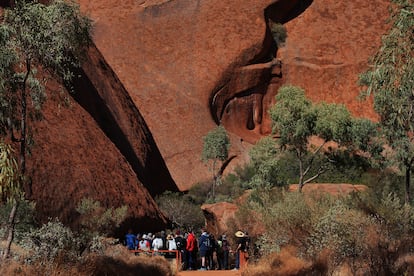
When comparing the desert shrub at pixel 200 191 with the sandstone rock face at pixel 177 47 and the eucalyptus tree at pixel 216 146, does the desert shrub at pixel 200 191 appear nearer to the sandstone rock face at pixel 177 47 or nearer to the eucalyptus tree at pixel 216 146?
the eucalyptus tree at pixel 216 146

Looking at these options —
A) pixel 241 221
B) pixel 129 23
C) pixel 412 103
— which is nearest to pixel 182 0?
pixel 129 23

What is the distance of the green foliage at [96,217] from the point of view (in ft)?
62.9

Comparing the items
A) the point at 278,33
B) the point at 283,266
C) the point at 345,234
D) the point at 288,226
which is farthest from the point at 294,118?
the point at 278,33

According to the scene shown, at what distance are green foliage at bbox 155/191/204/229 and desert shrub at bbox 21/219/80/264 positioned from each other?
18.8 m

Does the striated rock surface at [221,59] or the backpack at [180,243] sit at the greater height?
the striated rock surface at [221,59]

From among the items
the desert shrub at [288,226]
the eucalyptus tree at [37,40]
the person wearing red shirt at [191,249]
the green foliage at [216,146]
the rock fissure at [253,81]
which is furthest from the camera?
the rock fissure at [253,81]

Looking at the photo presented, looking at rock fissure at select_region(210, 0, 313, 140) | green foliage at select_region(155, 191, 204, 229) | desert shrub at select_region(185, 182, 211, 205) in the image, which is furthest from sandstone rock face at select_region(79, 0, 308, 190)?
green foliage at select_region(155, 191, 204, 229)

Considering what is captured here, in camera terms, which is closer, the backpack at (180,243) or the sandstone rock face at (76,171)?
the backpack at (180,243)

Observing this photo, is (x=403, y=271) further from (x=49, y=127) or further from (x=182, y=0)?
(x=182, y=0)

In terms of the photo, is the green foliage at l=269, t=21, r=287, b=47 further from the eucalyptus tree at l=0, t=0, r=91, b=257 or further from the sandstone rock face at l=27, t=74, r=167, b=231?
the eucalyptus tree at l=0, t=0, r=91, b=257

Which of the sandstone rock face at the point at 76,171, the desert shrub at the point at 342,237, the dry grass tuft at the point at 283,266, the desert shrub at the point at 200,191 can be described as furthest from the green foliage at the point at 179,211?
the desert shrub at the point at 342,237

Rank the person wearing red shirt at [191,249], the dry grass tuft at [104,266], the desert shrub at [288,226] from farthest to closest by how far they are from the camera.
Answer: the person wearing red shirt at [191,249]
the desert shrub at [288,226]
the dry grass tuft at [104,266]

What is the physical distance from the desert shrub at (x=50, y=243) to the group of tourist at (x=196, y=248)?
4628 mm

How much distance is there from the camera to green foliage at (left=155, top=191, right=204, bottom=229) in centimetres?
3406
